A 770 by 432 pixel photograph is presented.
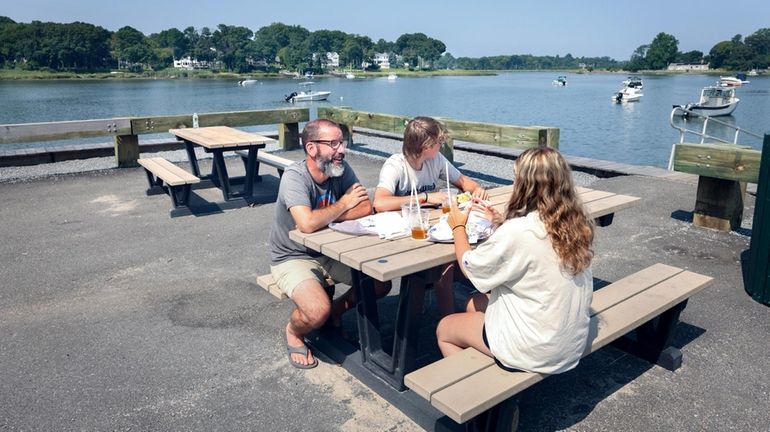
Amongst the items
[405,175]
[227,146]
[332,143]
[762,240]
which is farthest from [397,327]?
[227,146]

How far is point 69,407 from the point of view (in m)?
2.95

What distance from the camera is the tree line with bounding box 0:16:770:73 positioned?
114 m

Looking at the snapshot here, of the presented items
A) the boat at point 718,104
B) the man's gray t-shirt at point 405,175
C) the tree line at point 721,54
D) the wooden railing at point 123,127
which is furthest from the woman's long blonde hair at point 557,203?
the tree line at point 721,54

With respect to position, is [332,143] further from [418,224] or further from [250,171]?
[250,171]

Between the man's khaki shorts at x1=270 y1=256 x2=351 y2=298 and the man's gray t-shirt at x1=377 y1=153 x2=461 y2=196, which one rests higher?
the man's gray t-shirt at x1=377 y1=153 x2=461 y2=196

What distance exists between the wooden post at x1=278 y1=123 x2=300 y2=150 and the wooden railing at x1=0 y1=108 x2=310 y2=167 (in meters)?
0.45

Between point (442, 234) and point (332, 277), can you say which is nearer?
point (442, 234)

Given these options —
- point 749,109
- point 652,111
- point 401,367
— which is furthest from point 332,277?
point 749,109

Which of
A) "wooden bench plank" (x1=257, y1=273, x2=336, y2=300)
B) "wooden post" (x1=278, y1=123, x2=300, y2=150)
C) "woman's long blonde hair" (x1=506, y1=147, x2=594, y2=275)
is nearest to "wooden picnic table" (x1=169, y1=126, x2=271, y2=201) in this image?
"wooden post" (x1=278, y1=123, x2=300, y2=150)

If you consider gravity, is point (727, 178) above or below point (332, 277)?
above

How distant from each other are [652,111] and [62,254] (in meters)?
50.3

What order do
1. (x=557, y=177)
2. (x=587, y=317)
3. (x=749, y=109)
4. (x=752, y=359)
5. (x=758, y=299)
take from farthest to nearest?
(x=749, y=109) → (x=758, y=299) → (x=752, y=359) → (x=587, y=317) → (x=557, y=177)

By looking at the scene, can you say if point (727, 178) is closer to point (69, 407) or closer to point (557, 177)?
point (557, 177)

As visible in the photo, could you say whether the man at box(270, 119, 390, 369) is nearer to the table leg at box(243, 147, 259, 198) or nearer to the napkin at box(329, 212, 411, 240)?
the napkin at box(329, 212, 411, 240)
